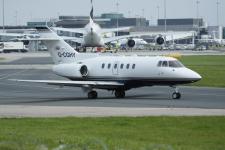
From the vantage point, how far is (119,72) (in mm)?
43719

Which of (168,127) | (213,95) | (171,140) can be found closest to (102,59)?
(213,95)

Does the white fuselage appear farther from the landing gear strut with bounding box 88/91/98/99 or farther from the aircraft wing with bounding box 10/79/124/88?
the landing gear strut with bounding box 88/91/98/99

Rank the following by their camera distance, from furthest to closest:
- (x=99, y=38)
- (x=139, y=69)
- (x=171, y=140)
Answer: (x=99, y=38), (x=139, y=69), (x=171, y=140)

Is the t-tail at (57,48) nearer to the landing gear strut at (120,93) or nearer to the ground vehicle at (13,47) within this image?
the landing gear strut at (120,93)

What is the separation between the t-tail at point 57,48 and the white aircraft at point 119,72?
5cm

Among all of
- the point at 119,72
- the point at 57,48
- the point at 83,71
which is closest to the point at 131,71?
the point at 119,72

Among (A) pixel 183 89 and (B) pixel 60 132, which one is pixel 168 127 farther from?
(A) pixel 183 89

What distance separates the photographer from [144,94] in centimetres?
4612

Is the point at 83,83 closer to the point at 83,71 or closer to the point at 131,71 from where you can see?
the point at 83,71

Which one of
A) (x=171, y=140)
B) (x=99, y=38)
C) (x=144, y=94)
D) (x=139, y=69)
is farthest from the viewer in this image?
(x=99, y=38)

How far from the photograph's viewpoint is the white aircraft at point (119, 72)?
42.1 m

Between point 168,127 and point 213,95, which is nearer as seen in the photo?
point 168,127

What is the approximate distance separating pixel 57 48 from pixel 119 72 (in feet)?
16.9

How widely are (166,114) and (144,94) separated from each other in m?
14.3
